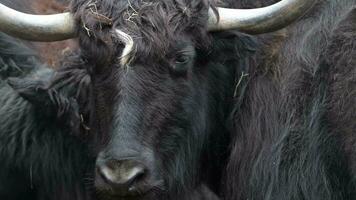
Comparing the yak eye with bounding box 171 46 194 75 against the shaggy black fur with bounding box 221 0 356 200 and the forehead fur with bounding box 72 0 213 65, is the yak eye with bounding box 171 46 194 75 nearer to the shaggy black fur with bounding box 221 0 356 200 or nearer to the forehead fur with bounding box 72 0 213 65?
the forehead fur with bounding box 72 0 213 65

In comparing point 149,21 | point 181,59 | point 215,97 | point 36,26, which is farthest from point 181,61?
point 36,26

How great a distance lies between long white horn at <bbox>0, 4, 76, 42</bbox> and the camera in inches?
282

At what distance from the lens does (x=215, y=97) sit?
739 cm

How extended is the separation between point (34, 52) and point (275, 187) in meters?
2.29

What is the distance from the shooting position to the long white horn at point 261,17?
6.91 m

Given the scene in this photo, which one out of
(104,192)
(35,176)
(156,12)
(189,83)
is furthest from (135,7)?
(35,176)

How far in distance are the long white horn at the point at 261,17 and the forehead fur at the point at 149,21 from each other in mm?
114

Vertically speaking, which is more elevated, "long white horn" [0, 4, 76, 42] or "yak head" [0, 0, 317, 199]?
"long white horn" [0, 4, 76, 42]

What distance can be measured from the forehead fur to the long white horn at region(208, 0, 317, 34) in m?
0.11

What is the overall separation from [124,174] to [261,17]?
4.27 ft

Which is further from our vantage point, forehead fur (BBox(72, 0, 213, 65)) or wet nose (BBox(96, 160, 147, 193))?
forehead fur (BBox(72, 0, 213, 65))

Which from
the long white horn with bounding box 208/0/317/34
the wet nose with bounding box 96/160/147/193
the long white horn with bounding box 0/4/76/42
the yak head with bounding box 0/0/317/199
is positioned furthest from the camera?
the long white horn with bounding box 0/4/76/42

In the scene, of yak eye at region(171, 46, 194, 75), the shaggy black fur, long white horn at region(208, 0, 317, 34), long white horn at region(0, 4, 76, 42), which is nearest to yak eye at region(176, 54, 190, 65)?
yak eye at region(171, 46, 194, 75)

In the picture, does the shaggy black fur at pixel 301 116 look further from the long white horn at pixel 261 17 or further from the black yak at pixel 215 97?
the long white horn at pixel 261 17
